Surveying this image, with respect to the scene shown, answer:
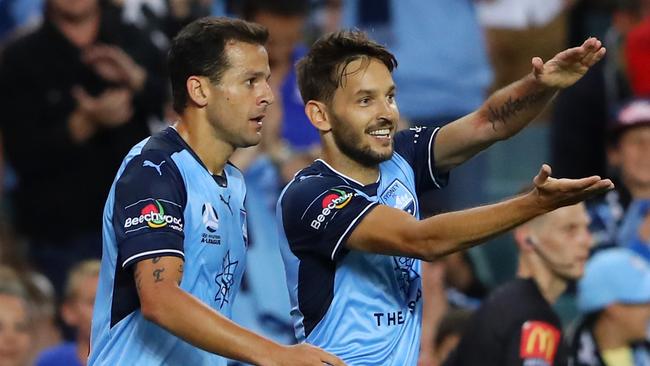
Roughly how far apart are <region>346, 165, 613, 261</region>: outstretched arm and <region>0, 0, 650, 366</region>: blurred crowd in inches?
132

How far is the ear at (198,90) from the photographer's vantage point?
6.03 m

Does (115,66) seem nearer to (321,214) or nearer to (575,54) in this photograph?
(321,214)

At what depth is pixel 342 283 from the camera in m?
6.06

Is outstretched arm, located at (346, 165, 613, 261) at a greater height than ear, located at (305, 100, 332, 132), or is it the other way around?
ear, located at (305, 100, 332, 132)

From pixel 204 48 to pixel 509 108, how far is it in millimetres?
1273

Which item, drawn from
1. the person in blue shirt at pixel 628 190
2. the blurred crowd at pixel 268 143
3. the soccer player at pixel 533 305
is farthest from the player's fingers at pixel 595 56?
the person in blue shirt at pixel 628 190

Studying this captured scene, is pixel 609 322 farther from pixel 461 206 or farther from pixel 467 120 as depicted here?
pixel 467 120

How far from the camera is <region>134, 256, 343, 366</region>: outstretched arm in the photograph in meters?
5.39

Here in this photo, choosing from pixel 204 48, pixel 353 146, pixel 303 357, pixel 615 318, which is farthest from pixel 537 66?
pixel 615 318

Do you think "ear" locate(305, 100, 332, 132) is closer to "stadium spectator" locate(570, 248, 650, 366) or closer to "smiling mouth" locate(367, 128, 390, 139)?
"smiling mouth" locate(367, 128, 390, 139)

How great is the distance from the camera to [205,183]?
5.98 m

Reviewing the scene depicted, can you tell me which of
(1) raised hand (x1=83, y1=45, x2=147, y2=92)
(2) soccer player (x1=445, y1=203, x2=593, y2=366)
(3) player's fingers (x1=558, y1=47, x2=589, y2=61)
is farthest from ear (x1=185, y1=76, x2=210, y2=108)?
(1) raised hand (x1=83, y1=45, x2=147, y2=92)

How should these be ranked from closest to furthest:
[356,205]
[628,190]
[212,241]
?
[356,205] → [212,241] → [628,190]

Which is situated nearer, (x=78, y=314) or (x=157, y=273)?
(x=157, y=273)
